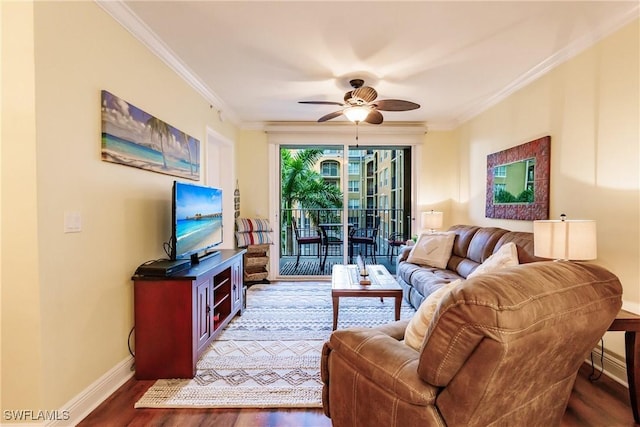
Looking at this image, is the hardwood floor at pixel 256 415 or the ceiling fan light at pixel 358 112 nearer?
the hardwood floor at pixel 256 415

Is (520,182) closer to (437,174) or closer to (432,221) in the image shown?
(432,221)

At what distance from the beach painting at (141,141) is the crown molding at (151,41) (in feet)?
1.81

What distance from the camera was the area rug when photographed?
197 centimetres

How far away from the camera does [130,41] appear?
7.34ft

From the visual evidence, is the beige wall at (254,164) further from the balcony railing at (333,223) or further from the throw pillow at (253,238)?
the balcony railing at (333,223)

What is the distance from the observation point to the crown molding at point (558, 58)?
2.13 metres

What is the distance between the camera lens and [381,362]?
1.25m

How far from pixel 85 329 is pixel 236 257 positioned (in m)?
1.51

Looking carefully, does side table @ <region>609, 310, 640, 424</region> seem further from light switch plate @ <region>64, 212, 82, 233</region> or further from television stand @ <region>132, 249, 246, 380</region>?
light switch plate @ <region>64, 212, 82, 233</region>

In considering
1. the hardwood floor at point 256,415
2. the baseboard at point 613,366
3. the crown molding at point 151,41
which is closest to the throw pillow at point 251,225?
the crown molding at point 151,41

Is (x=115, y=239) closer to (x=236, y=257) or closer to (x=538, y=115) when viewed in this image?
(x=236, y=257)

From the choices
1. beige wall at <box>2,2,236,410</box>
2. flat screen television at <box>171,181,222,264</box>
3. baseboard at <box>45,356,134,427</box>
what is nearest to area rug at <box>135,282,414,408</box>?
baseboard at <box>45,356,134,427</box>

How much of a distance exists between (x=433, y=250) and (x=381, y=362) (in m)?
2.86

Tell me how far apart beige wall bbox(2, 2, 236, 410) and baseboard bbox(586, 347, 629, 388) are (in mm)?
3469
